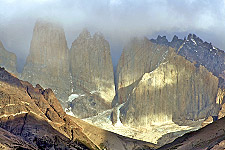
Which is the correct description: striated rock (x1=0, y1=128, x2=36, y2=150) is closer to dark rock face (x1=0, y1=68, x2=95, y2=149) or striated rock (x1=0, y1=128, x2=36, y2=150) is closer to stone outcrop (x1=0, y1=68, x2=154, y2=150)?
stone outcrop (x1=0, y1=68, x2=154, y2=150)

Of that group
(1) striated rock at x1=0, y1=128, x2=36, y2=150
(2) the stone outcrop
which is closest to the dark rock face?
(2) the stone outcrop

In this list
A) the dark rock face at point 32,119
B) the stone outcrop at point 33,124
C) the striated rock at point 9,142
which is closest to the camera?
the striated rock at point 9,142

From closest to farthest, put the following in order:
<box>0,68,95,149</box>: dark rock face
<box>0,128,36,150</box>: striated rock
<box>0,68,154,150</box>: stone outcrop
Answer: <box>0,128,36,150</box>: striated rock → <box>0,68,154,150</box>: stone outcrop → <box>0,68,95,149</box>: dark rock face

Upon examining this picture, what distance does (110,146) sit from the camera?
7790 inches

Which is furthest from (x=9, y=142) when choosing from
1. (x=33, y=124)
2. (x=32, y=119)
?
(x=32, y=119)

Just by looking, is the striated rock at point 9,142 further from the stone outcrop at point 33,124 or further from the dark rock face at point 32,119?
the dark rock face at point 32,119

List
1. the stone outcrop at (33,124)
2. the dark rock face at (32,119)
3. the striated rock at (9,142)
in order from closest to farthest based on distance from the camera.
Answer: the striated rock at (9,142)
the stone outcrop at (33,124)
the dark rock face at (32,119)

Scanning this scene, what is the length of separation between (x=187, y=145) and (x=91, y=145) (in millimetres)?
103882

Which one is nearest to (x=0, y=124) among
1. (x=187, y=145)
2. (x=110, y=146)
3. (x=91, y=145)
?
(x=91, y=145)

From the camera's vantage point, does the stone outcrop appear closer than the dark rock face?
Yes

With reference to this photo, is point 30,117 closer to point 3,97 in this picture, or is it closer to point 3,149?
point 3,97

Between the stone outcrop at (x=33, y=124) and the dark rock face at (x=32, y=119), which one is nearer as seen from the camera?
the stone outcrop at (x=33, y=124)

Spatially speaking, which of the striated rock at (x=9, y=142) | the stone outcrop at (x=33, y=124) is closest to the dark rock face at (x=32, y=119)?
the stone outcrop at (x=33, y=124)

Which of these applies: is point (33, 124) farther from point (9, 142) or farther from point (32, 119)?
point (9, 142)
